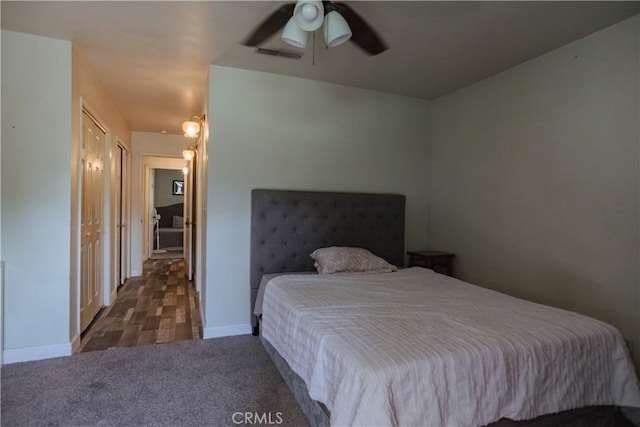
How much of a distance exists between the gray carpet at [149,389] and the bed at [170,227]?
23.4 feet

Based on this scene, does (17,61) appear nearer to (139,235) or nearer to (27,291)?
(27,291)

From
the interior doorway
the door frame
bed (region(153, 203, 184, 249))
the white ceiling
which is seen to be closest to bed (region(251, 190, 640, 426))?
the white ceiling

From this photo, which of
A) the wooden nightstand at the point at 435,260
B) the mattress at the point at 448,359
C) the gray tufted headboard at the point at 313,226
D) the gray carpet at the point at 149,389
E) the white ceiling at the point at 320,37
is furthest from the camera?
the wooden nightstand at the point at 435,260

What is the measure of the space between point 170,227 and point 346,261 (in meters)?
8.66

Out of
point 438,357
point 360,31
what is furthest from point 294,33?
point 438,357

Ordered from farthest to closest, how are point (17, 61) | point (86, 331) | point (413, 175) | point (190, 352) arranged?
point (413, 175)
point (86, 331)
point (190, 352)
point (17, 61)

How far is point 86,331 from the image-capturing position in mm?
3201

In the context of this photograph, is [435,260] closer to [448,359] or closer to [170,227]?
[448,359]

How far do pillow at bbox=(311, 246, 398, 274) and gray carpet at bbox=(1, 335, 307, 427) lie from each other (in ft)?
2.96

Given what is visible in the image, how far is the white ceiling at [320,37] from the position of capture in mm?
2150

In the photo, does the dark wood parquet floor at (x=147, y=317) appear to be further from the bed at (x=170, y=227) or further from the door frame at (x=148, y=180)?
the bed at (x=170, y=227)

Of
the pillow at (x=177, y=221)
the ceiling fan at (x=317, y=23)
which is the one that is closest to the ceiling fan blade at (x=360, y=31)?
the ceiling fan at (x=317, y=23)

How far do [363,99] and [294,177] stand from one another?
1189 mm

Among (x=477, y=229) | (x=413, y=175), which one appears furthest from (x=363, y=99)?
(x=477, y=229)
